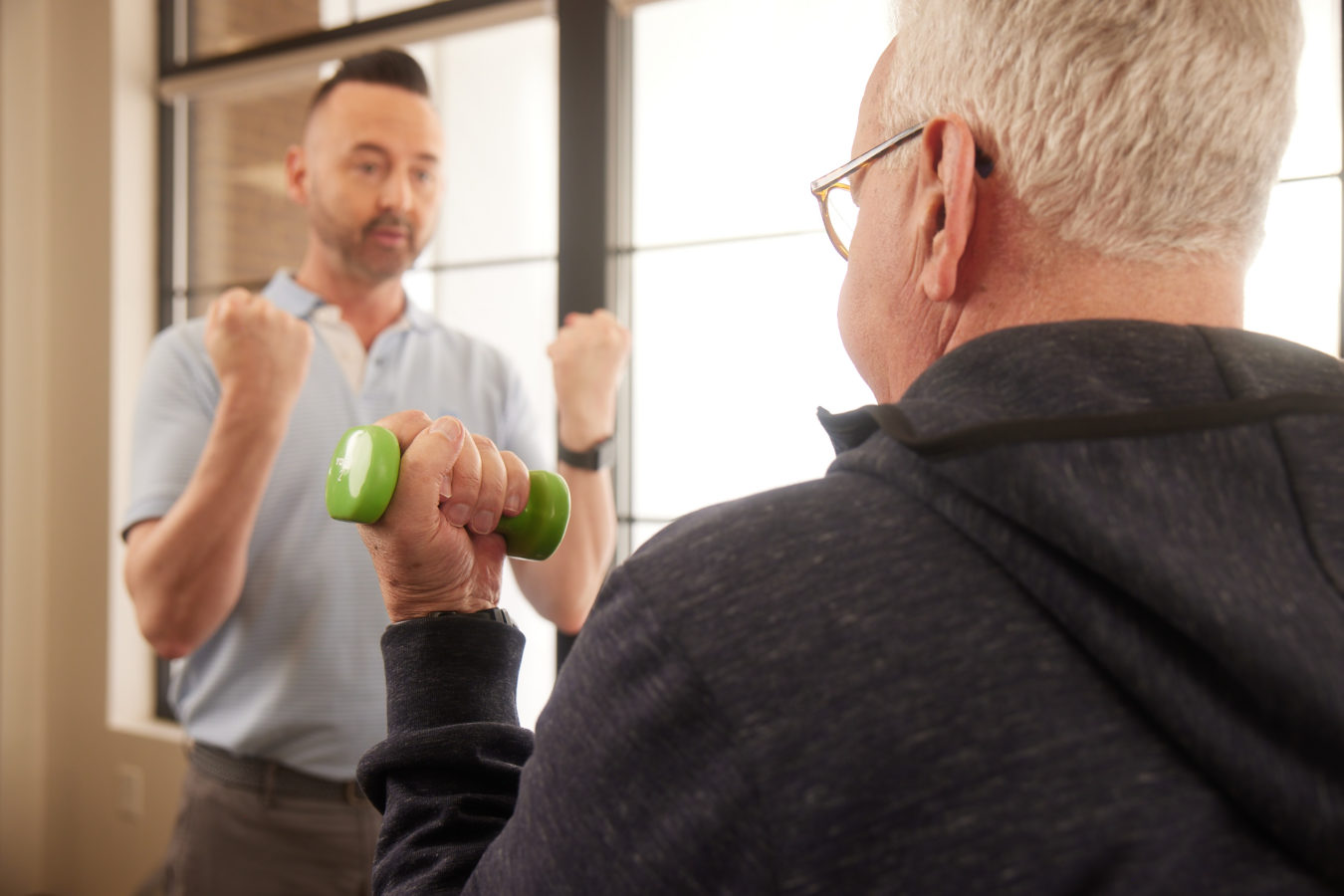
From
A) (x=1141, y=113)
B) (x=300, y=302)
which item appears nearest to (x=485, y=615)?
(x=1141, y=113)

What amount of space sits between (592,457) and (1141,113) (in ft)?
3.97

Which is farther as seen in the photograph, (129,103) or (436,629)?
(129,103)

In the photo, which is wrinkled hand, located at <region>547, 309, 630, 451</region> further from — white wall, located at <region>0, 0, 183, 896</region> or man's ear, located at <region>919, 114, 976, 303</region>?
white wall, located at <region>0, 0, 183, 896</region>

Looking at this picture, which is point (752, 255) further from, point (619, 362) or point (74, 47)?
point (74, 47)

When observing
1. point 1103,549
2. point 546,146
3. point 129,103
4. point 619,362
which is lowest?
point 1103,549

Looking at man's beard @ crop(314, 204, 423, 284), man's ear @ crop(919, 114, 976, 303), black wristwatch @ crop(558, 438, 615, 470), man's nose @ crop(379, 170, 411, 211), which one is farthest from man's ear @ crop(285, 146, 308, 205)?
man's ear @ crop(919, 114, 976, 303)

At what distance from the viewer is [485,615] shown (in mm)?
717

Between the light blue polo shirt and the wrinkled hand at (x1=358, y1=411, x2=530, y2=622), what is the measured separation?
94 centimetres

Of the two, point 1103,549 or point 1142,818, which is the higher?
point 1103,549

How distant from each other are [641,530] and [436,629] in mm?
1601

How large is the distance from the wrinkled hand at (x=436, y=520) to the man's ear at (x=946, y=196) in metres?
0.37

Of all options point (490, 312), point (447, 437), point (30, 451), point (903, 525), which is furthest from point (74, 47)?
point (903, 525)

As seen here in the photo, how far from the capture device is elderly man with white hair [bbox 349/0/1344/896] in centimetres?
39

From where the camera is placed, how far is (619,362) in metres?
1.72
